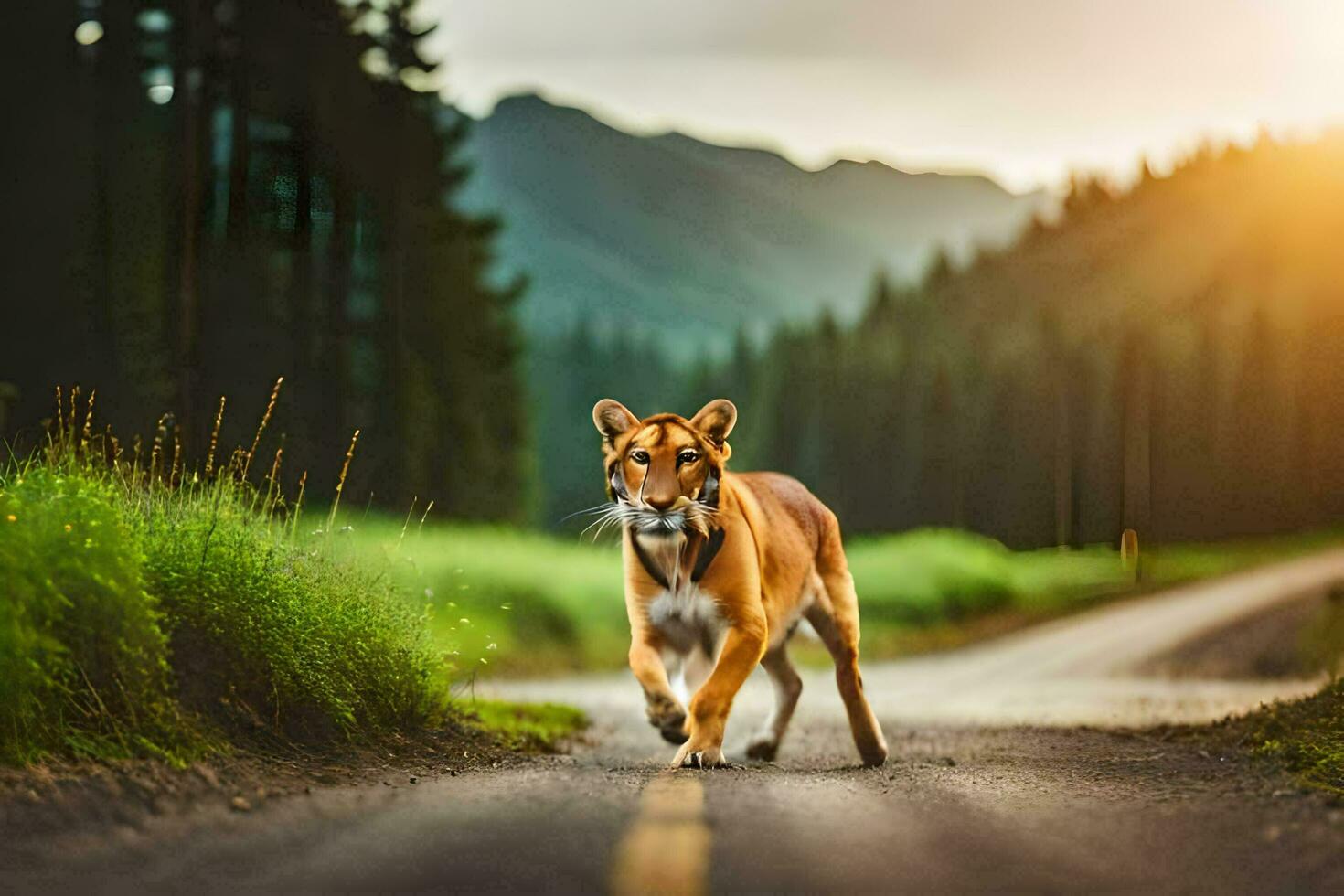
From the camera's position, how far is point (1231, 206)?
299 feet

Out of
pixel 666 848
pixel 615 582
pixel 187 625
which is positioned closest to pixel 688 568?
pixel 666 848

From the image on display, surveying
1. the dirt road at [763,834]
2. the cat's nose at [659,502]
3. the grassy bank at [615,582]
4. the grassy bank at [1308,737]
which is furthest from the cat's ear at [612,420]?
the grassy bank at [1308,737]

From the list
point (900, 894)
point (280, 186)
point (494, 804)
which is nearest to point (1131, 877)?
point (900, 894)

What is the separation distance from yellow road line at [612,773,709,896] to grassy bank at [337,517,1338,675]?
3.37 meters

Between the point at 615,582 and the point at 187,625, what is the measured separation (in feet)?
49.2

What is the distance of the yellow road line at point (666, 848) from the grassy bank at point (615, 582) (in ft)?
11.1

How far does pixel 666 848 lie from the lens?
240 inches

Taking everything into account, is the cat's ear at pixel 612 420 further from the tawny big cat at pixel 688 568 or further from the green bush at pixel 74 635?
the green bush at pixel 74 635

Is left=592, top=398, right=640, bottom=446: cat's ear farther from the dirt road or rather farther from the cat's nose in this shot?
the dirt road

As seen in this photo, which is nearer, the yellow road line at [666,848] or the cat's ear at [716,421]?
the yellow road line at [666,848]

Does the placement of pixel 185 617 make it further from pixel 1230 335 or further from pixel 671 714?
pixel 1230 335

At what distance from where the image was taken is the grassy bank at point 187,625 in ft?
24.7

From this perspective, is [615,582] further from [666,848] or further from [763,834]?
[666,848]

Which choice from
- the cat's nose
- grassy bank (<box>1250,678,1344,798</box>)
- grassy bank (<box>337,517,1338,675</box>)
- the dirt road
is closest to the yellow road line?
the dirt road
